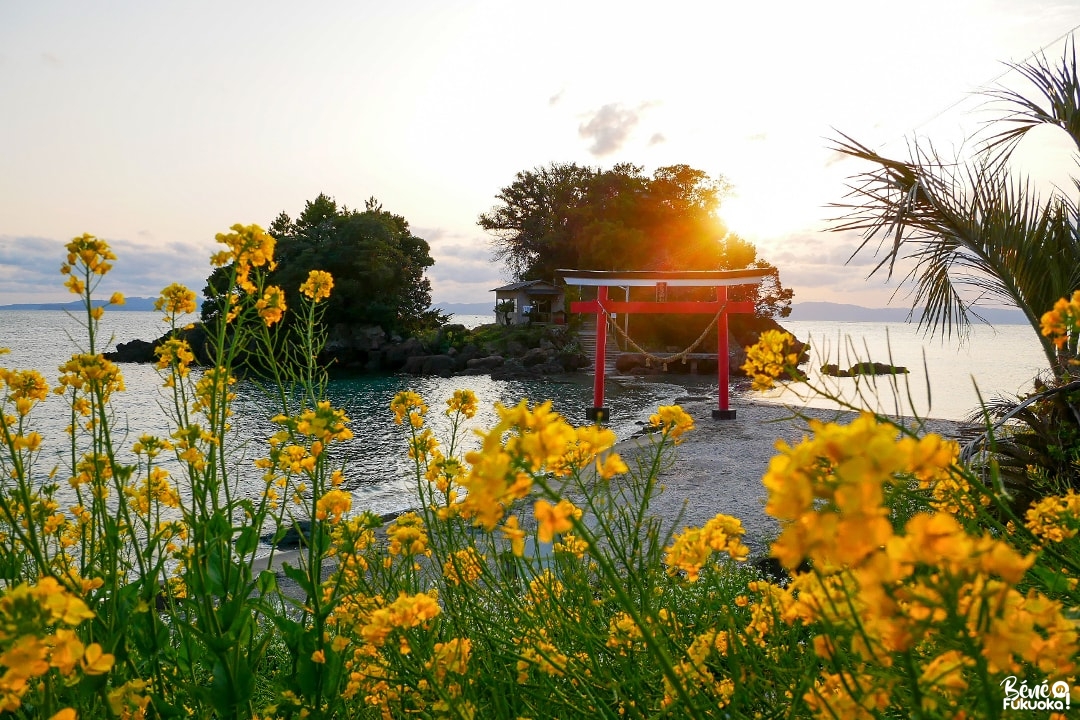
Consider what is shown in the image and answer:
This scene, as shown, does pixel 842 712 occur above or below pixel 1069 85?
below

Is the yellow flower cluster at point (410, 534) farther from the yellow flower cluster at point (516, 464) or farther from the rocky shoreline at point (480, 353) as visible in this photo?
the rocky shoreline at point (480, 353)

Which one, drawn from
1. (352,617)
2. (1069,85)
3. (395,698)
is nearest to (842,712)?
(395,698)

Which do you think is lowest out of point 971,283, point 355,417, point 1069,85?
point 355,417

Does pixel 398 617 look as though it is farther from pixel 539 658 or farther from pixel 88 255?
pixel 88 255

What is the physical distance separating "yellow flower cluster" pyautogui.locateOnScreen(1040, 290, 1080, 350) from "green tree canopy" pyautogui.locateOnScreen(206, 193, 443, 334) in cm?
2754

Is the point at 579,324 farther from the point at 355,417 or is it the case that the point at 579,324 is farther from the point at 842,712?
the point at 842,712

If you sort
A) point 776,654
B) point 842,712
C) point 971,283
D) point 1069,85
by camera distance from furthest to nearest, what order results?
1. point 971,283
2. point 1069,85
3. point 776,654
4. point 842,712

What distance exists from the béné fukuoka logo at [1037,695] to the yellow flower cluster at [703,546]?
360 mm

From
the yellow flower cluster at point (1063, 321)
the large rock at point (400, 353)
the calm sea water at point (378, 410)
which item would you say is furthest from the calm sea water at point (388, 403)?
the large rock at point (400, 353)

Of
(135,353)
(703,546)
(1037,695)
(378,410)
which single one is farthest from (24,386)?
(135,353)

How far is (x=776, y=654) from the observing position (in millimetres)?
1302

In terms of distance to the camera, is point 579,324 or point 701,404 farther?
point 579,324

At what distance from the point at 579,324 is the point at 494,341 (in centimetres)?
361

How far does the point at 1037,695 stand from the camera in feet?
2.47
